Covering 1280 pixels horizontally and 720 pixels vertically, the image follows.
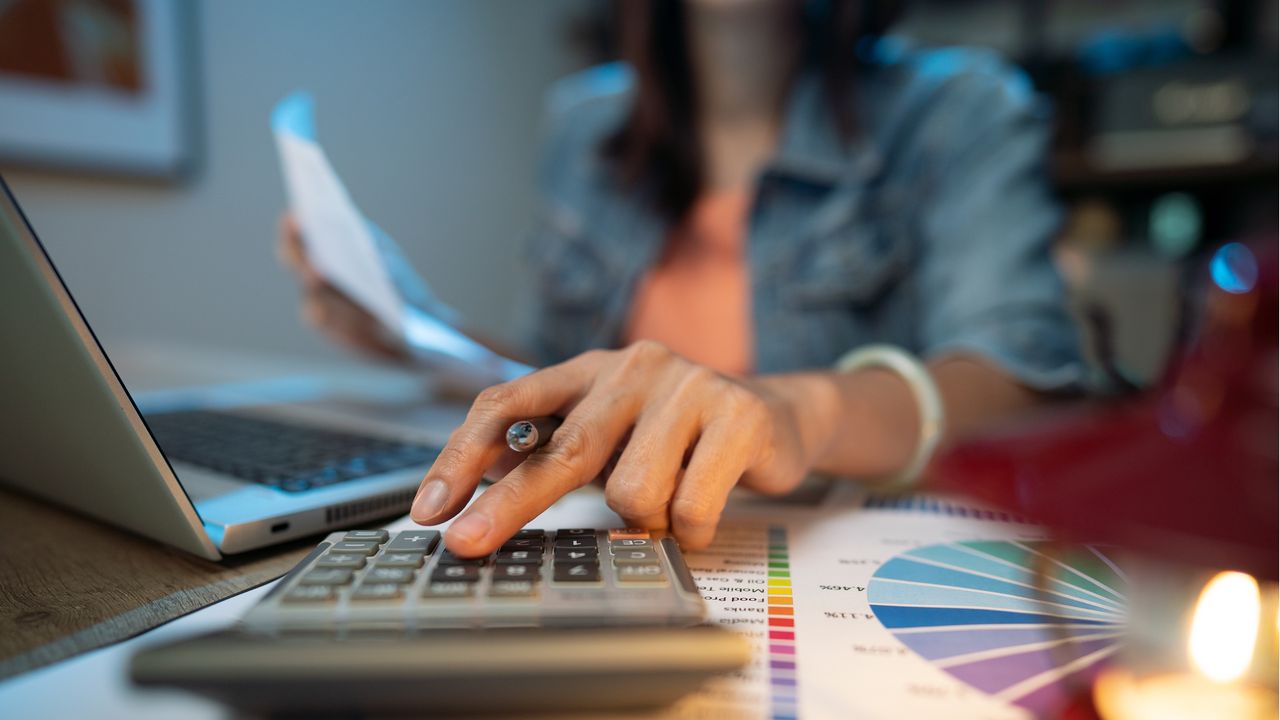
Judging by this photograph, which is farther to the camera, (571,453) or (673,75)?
(673,75)

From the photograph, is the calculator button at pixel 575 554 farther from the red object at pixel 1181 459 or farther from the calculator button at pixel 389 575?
the red object at pixel 1181 459

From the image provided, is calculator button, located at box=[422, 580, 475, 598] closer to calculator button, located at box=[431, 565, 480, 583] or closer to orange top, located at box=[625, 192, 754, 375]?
calculator button, located at box=[431, 565, 480, 583]

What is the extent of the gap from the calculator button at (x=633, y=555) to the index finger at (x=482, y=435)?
0.07 metres

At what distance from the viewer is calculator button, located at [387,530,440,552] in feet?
0.95

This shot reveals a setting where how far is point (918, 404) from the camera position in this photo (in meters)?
0.53

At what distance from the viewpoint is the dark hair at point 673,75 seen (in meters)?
0.99

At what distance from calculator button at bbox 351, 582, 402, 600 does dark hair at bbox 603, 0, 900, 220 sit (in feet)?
2.81

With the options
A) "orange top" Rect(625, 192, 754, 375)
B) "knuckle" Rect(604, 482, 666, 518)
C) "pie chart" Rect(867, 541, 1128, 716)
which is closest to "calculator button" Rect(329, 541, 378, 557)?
"knuckle" Rect(604, 482, 666, 518)

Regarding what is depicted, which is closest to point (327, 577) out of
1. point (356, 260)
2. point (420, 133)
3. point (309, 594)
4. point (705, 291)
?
point (309, 594)

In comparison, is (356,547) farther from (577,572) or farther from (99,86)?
(99,86)

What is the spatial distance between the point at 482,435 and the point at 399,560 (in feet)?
0.23

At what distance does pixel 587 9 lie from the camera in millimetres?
2334

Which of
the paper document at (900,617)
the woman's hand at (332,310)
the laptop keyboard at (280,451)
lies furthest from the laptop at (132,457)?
the woman's hand at (332,310)

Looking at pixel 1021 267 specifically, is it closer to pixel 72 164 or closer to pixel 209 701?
pixel 209 701
